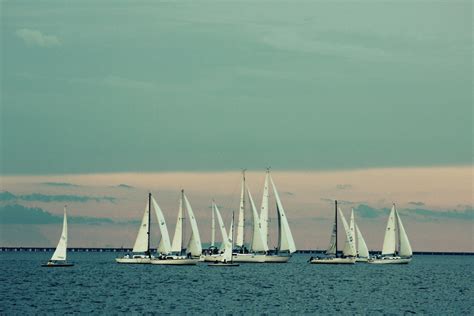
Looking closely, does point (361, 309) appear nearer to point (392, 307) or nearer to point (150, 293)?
point (392, 307)

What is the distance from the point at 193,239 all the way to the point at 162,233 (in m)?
8.57

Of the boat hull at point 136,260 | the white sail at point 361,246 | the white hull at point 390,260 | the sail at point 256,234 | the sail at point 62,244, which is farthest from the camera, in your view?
the white hull at point 390,260

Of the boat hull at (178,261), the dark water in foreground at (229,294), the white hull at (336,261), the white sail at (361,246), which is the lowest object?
the dark water in foreground at (229,294)

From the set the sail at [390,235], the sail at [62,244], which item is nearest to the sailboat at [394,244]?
the sail at [390,235]

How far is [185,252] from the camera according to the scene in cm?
17962

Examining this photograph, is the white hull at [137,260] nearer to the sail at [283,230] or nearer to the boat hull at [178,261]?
the boat hull at [178,261]

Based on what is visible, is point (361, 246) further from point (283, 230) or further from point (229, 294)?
point (229, 294)

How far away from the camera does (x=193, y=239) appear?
172 metres

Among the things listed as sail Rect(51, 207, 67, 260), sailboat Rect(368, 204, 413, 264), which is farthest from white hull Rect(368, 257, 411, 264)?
sail Rect(51, 207, 67, 260)

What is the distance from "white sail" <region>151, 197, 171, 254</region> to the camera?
165250mm

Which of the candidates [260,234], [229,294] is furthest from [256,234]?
[229,294]

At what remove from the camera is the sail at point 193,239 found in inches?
6658

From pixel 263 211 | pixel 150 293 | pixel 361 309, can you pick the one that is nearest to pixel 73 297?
pixel 150 293

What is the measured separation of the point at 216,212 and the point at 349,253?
27135 millimetres
